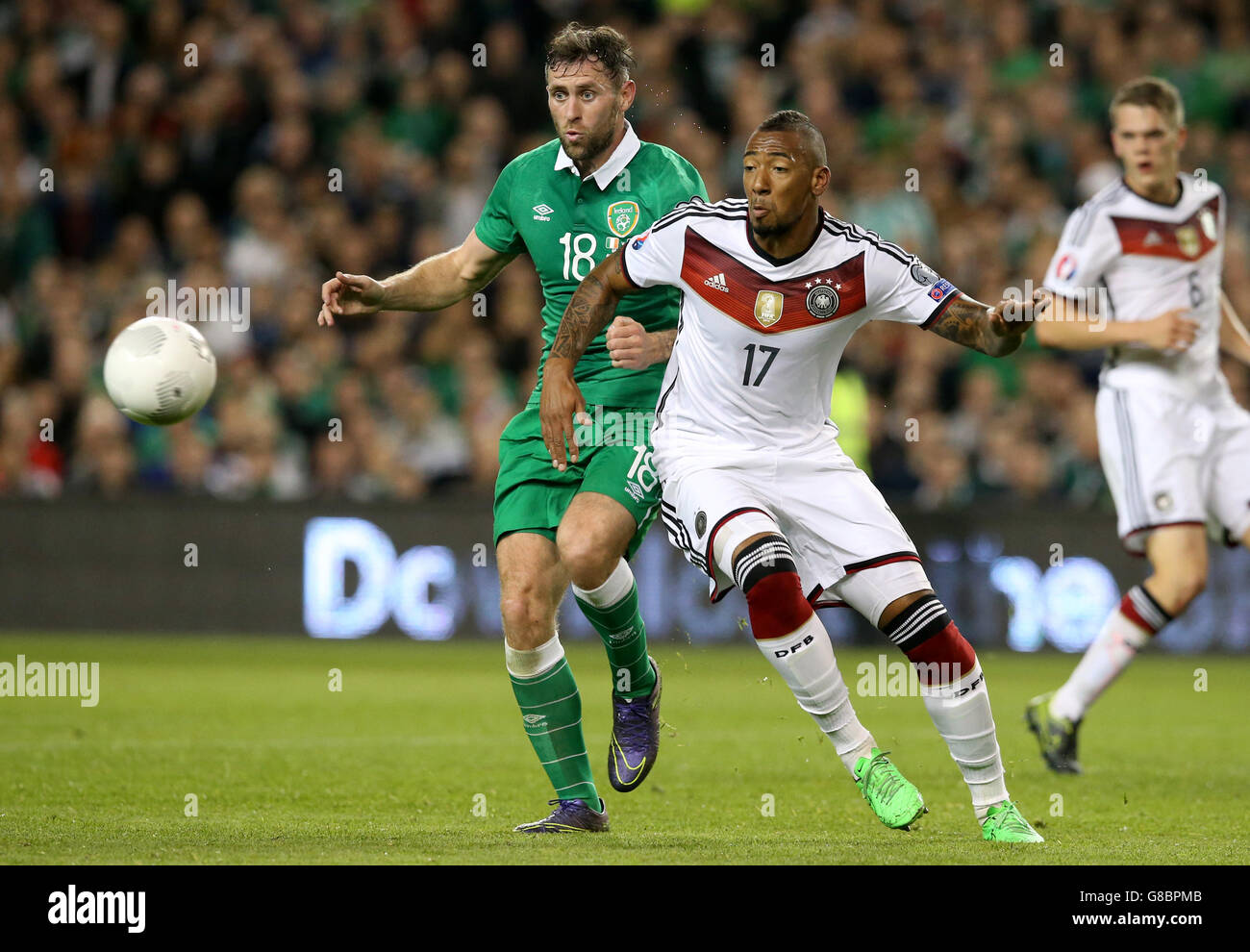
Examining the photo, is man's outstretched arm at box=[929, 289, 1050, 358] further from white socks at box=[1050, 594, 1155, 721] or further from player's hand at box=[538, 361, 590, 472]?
white socks at box=[1050, 594, 1155, 721]

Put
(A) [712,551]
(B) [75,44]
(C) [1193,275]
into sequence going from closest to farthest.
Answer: (A) [712,551] → (C) [1193,275] → (B) [75,44]

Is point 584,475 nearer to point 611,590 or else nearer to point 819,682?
point 611,590

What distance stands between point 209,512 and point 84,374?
1813 millimetres

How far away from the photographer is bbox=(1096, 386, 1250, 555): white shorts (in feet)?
26.6

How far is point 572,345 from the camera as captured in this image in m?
6.29

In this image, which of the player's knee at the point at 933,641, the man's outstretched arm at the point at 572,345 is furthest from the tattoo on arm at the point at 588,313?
the player's knee at the point at 933,641

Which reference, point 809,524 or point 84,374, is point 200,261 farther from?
point 809,524

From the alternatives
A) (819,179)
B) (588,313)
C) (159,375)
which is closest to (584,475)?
(588,313)

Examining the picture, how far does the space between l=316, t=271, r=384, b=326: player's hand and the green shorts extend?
753mm

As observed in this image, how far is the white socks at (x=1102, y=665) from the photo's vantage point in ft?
27.1

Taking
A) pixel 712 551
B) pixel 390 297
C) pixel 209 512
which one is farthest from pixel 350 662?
pixel 712 551

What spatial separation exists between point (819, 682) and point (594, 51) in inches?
94.8

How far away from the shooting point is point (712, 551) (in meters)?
5.91

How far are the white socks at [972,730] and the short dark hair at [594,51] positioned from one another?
2.48 metres
